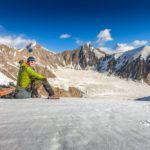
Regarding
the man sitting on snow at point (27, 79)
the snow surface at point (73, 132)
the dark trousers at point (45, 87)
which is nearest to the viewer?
the snow surface at point (73, 132)

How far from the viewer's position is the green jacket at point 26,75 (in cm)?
1327

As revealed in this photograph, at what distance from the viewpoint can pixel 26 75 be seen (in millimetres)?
13367

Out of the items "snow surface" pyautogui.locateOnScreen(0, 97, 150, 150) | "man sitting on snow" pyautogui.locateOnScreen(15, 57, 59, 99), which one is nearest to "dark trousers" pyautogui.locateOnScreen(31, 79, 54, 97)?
"man sitting on snow" pyautogui.locateOnScreen(15, 57, 59, 99)

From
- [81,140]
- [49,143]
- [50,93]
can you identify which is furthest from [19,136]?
[50,93]

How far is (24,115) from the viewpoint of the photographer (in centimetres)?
757

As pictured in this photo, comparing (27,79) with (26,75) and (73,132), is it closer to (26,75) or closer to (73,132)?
(26,75)

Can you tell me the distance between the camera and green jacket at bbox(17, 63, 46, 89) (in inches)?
523

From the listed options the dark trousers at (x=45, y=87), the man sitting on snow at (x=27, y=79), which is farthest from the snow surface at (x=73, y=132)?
the dark trousers at (x=45, y=87)

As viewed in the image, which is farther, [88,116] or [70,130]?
[88,116]

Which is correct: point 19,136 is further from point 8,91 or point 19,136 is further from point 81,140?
point 8,91

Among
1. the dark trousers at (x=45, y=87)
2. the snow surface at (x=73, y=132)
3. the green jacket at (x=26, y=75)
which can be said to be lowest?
the snow surface at (x=73, y=132)

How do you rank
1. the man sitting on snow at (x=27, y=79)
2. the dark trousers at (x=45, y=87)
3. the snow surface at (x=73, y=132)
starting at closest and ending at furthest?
the snow surface at (x=73, y=132), the man sitting on snow at (x=27, y=79), the dark trousers at (x=45, y=87)

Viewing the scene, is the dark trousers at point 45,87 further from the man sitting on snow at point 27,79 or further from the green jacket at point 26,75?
the green jacket at point 26,75

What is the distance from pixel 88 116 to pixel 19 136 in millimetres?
2742
